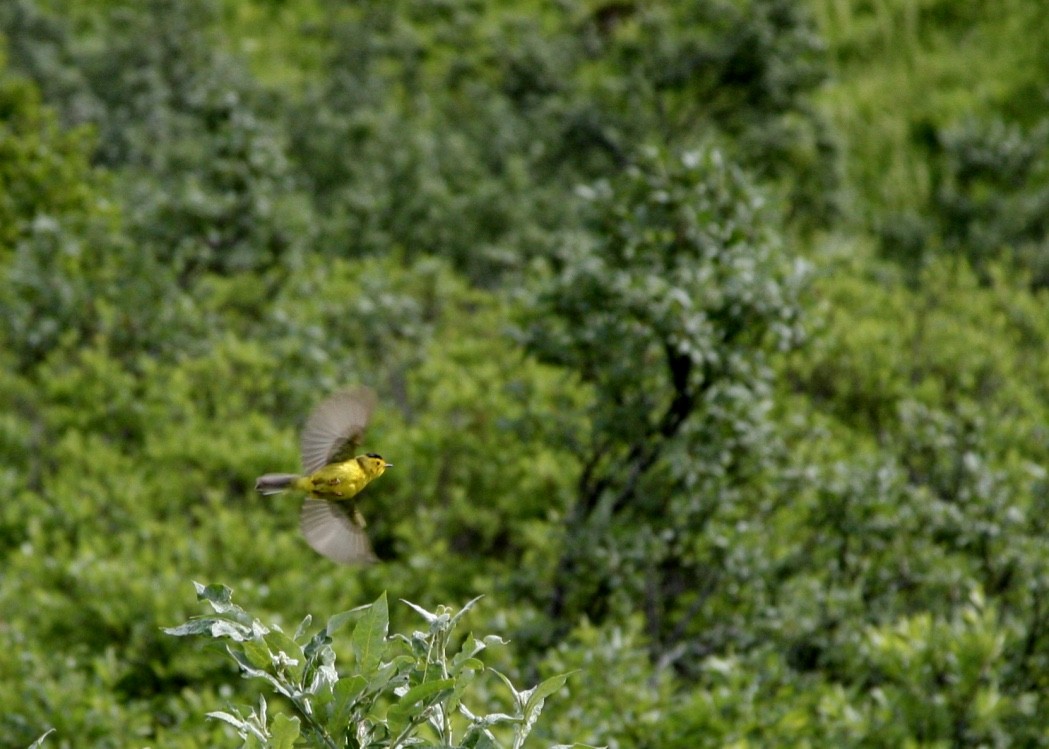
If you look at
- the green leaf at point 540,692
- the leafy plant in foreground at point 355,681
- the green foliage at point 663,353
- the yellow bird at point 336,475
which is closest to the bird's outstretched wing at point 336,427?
the yellow bird at point 336,475

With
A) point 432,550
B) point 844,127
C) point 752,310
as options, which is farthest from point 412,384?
point 844,127

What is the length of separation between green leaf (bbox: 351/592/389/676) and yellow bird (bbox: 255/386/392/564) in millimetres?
839

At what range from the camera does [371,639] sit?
2.55m

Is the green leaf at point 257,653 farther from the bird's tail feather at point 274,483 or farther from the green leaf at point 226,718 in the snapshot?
the bird's tail feather at point 274,483

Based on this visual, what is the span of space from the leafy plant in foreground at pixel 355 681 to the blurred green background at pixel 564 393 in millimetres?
3026

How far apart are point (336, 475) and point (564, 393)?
601cm

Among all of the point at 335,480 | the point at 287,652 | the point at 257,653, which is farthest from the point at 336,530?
the point at 257,653

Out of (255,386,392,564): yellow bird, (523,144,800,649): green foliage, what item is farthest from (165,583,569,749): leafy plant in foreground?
(523,144,800,649): green foliage

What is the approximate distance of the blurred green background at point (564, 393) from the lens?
6.45 meters

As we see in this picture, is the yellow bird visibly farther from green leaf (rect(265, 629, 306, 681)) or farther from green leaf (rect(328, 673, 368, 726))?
green leaf (rect(328, 673, 368, 726))

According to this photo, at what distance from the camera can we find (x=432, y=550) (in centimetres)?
802

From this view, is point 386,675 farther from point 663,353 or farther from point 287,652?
point 663,353

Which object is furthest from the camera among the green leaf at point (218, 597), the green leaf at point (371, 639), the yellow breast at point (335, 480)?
the yellow breast at point (335, 480)

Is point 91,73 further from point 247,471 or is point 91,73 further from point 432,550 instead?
point 432,550
